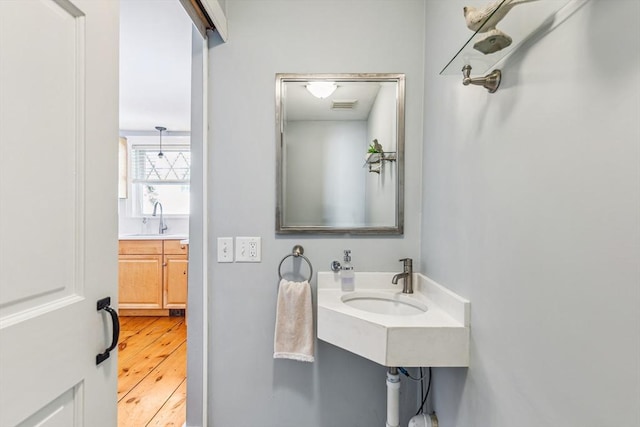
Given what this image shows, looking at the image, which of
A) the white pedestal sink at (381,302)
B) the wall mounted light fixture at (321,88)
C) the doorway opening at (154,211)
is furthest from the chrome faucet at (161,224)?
the white pedestal sink at (381,302)

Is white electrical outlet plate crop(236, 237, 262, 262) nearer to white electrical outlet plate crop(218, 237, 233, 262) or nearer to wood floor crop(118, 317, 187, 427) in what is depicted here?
white electrical outlet plate crop(218, 237, 233, 262)

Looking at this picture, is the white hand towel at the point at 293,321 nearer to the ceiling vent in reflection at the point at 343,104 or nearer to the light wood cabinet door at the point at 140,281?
the ceiling vent in reflection at the point at 343,104

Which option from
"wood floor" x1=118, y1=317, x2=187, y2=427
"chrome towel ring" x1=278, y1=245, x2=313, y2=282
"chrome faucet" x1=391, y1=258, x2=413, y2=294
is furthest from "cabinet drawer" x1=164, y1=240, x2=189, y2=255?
"chrome faucet" x1=391, y1=258, x2=413, y2=294

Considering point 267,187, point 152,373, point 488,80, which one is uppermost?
point 488,80

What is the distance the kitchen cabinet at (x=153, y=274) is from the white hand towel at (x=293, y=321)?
2231mm

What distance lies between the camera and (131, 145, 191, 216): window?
155 inches

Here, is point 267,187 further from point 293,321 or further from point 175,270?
point 175,270

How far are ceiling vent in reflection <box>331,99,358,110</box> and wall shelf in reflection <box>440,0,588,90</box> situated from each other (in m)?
0.70

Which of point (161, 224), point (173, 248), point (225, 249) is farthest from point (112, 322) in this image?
point (161, 224)

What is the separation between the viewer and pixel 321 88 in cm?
161

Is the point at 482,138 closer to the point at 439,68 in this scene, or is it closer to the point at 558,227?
the point at 558,227

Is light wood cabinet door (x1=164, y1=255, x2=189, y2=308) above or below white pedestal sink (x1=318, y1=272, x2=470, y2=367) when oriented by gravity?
below

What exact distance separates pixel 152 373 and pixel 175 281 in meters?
1.21

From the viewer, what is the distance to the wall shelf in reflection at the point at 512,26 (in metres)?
0.71
